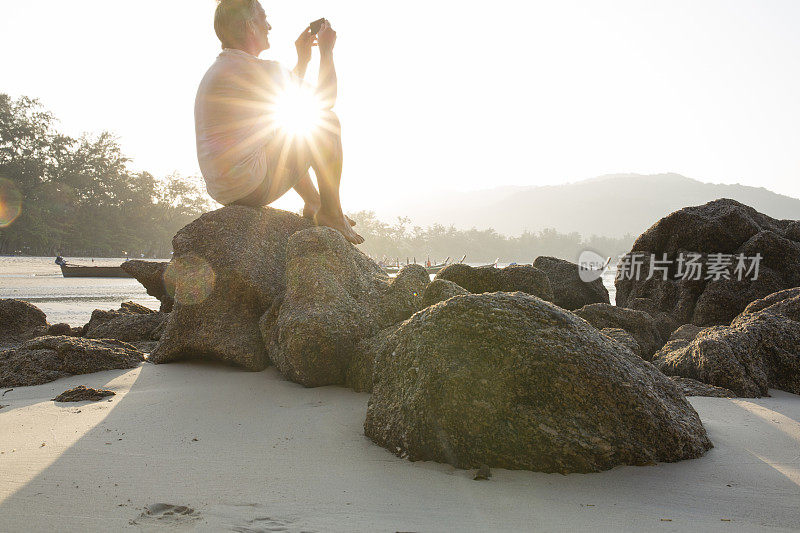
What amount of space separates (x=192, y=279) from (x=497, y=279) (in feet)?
9.50

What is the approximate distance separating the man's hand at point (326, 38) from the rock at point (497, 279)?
8.14 feet

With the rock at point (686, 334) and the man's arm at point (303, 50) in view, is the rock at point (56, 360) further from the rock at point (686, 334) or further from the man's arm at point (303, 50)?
the rock at point (686, 334)

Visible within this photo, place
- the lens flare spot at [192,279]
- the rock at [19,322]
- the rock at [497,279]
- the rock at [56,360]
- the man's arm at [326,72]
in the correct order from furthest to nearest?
the rock at [19,322] < the rock at [497,279] < the man's arm at [326,72] < the lens flare spot at [192,279] < the rock at [56,360]

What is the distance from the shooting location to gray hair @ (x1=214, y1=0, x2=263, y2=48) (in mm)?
4625

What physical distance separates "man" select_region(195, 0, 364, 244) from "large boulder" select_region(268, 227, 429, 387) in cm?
102

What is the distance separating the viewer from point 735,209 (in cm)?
729

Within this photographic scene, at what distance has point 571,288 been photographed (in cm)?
780

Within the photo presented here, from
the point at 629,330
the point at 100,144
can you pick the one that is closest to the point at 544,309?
the point at 629,330

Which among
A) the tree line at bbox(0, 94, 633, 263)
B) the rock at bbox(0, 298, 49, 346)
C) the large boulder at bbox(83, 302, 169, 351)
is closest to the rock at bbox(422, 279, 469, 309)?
the large boulder at bbox(83, 302, 169, 351)

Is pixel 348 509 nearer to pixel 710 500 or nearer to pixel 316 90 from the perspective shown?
pixel 710 500

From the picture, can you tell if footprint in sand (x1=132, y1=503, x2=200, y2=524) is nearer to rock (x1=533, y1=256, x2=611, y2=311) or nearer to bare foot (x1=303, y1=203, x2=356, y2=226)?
bare foot (x1=303, y1=203, x2=356, y2=226)

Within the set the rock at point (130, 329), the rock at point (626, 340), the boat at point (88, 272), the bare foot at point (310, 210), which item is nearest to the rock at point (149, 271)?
the rock at point (130, 329)

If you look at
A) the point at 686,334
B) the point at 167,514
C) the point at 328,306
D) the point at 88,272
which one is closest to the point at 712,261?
the point at 686,334

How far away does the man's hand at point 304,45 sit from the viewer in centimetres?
518
